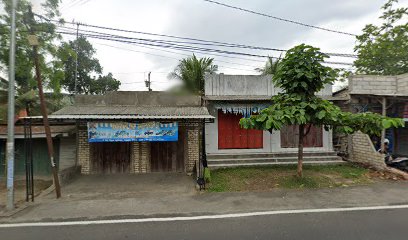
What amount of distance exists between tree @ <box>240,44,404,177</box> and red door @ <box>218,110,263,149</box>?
363 centimetres

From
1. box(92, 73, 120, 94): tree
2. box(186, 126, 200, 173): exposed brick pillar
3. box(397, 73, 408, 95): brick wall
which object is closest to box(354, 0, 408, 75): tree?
box(397, 73, 408, 95): brick wall

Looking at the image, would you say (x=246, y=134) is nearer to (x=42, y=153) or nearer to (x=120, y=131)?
(x=120, y=131)

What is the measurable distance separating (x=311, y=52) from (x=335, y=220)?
15.9 ft

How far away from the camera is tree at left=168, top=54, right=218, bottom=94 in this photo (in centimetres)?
1383

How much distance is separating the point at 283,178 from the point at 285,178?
7cm

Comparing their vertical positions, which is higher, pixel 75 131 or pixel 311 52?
pixel 311 52

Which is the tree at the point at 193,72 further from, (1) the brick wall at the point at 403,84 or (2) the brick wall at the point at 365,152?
(1) the brick wall at the point at 403,84

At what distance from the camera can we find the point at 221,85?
37.0 ft

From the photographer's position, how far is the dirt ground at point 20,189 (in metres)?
7.01

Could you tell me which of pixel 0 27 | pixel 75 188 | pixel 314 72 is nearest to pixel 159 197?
pixel 75 188

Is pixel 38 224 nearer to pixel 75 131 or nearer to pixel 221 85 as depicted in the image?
pixel 75 131

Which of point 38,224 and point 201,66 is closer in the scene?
point 38,224

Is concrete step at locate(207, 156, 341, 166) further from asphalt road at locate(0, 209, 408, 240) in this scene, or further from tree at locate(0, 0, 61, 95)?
tree at locate(0, 0, 61, 95)

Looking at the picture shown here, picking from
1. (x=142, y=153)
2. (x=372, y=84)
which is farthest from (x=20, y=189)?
(x=372, y=84)
